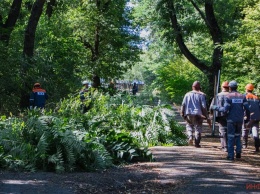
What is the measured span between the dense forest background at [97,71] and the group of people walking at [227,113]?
3.84ft

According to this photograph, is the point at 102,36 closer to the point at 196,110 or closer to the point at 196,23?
the point at 196,23

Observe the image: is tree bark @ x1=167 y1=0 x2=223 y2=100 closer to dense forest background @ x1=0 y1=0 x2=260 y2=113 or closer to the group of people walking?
dense forest background @ x1=0 y1=0 x2=260 y2=113

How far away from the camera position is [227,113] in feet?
33.4

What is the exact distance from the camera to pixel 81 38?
1141 inches

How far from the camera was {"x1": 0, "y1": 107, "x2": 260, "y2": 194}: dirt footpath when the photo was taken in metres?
6.55

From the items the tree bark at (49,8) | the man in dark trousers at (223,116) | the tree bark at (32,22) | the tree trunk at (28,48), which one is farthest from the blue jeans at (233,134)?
the tree bark at (49,8)

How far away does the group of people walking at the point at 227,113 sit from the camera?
33.2 ft

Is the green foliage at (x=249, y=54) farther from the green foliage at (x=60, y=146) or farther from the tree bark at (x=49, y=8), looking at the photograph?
the tree bark at (x=49, y=8)

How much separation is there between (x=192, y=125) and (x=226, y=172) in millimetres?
4297

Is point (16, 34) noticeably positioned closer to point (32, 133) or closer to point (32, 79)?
point (32, 79)

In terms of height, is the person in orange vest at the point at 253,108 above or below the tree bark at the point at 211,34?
below

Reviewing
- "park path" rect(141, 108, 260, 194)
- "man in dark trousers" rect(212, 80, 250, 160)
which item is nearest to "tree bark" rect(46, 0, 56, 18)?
"park path" rect(141, 108, 260, 194)

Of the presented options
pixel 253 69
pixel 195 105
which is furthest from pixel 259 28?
pixel 195 105

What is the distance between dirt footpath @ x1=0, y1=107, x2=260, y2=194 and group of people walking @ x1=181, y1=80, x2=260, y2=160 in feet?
5.05
